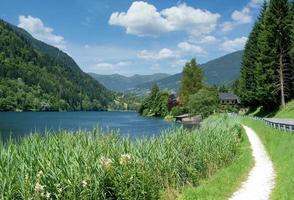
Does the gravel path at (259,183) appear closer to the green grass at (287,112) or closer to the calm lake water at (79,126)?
the calm lake water at (79,126)

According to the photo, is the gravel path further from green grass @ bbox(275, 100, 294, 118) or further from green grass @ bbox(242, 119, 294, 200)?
green grass @ bbox(275, 100, 294, 118)

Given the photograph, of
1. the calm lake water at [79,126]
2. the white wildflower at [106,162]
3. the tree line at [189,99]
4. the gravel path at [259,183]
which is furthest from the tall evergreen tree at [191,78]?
the white wildflower at [106,162]

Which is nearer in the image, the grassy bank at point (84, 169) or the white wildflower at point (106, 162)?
the grassy bank at point (84, 169)

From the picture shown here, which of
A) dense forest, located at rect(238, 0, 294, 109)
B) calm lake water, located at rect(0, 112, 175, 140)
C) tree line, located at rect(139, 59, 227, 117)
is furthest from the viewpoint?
tree line, located at rect(139, 59, 227, 117)

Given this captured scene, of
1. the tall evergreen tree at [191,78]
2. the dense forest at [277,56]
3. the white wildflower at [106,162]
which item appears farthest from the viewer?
the tall evergreen tree at [191,78]

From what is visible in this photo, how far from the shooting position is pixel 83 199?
1208 cm

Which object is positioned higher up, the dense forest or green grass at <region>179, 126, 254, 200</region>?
the dense forest

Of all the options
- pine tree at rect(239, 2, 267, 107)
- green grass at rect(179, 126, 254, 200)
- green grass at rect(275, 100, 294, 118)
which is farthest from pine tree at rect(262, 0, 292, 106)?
green grass at rect(179, 126, 254, 200)

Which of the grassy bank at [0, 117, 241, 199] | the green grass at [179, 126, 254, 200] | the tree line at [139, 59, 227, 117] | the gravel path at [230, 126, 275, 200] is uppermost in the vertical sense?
the tree line at [139, 59, 227, 117]

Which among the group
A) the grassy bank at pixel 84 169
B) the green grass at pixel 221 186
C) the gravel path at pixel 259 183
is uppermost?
the grassy bank at pixel 84 169

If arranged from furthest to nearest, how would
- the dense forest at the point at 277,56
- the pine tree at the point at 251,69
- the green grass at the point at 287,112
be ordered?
the pine tree at the point at 251,69
the dense forest at the point at 277,56
the green grass at the point at 287,112

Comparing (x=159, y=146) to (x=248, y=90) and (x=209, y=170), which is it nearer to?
(x=209, y=170)

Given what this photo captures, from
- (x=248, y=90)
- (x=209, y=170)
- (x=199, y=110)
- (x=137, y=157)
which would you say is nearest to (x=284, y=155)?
(x=209, y=170)

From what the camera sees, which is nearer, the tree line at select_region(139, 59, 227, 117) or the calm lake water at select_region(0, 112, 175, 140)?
the calm lake water at select_region(0, 112, 175, 140)
